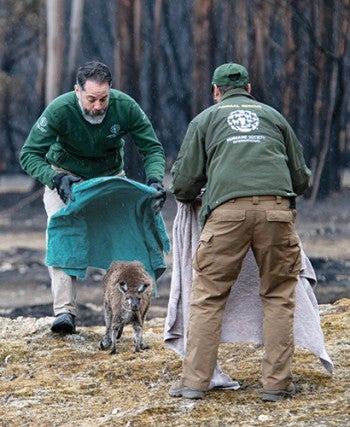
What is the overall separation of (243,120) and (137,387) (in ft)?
6.46

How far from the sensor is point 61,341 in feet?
30.9

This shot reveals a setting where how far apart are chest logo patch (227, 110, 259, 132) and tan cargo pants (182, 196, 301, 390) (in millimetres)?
405

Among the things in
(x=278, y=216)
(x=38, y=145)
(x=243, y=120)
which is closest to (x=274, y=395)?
(x=278, y=216)

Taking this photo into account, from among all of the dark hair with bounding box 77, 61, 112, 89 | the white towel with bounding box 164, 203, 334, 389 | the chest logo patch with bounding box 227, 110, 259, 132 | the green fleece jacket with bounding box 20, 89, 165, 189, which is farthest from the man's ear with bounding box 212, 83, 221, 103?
the green fleece jacket with bounding box 20, 89, 165, 189

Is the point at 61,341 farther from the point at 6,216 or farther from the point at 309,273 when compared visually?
the point at 6,216

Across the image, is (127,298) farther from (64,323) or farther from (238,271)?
(238,271)

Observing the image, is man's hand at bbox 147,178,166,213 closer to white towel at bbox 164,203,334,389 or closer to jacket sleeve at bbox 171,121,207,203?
white towel at bbox 164,203,334,389

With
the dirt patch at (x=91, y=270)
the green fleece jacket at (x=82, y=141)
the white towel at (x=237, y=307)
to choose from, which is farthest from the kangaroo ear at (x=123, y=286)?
the dirt patch at (x=91, y=270)

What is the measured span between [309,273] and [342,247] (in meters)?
13.7

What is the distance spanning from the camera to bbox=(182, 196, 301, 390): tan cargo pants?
6.99 meters

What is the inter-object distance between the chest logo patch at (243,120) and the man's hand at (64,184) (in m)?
2.21

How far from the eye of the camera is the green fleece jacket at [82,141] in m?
9.12

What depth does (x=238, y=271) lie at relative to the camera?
23.2ft

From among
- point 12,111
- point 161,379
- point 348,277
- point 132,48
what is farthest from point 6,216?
point 161,379
